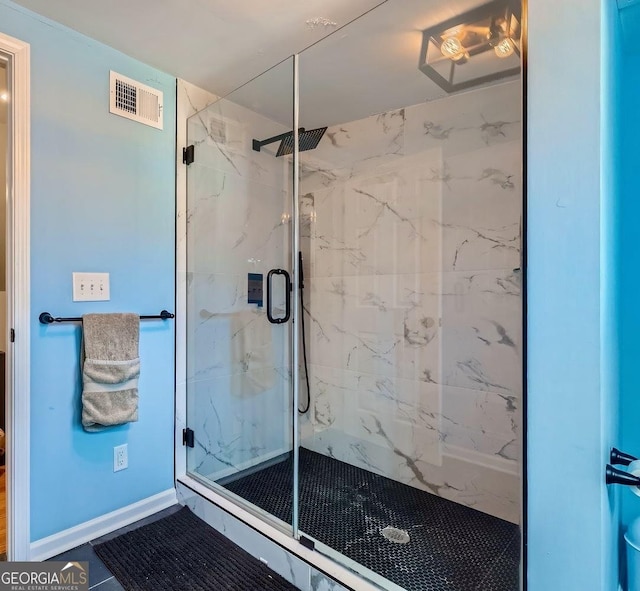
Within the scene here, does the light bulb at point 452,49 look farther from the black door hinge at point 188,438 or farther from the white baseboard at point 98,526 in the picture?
the white baseboard at point 98,526

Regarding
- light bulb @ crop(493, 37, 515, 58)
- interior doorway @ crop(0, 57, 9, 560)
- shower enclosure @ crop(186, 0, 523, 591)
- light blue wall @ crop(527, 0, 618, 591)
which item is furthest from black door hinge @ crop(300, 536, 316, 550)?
light bulb @ crop(493, 37, 515, 58)

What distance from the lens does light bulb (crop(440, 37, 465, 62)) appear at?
180 centimetres

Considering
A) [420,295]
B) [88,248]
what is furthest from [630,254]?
[88,248]

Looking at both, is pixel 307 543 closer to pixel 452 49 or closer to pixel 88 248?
pixel 88 248

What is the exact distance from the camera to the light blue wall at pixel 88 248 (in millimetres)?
1667

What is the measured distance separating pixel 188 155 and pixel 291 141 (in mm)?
631

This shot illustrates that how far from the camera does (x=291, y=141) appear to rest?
2.37m

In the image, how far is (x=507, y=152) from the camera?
74.6 inches

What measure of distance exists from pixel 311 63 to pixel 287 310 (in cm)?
140

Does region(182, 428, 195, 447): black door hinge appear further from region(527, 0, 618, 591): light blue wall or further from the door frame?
region(527, 0, 618, 591): light blue wall

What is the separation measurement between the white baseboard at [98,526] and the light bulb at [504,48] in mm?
2763

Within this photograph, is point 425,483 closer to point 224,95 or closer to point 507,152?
point 507,152

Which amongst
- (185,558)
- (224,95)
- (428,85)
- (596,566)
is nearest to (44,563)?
(185,558)

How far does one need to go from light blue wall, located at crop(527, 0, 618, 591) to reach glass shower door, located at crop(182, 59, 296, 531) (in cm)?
146
